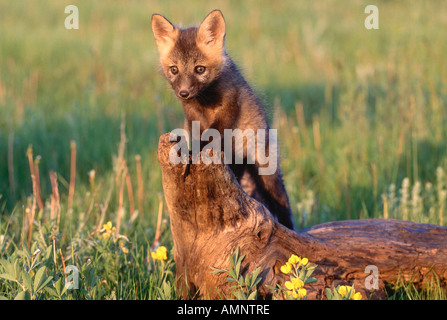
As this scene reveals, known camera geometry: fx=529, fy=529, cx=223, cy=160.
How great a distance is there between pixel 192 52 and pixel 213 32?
30 centimetres

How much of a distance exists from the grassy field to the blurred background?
0.03 m

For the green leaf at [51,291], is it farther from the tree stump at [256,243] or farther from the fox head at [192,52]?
the fox head at [192,52]

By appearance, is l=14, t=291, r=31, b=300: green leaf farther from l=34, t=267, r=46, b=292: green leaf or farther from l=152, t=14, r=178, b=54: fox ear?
l=152, t=14, r=178, b=54: fox ear

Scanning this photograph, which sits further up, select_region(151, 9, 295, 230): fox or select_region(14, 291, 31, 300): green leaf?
select_region(151, 9, 295, 230): fox

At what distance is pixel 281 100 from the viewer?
8953 millimetres

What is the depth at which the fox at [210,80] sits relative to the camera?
13.6 ft

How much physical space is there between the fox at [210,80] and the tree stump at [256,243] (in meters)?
0.73

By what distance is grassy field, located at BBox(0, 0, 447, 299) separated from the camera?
417 centimetres

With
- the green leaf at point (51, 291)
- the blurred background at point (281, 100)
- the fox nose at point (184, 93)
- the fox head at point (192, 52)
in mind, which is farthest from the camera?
the blurred background at point (281, 100)

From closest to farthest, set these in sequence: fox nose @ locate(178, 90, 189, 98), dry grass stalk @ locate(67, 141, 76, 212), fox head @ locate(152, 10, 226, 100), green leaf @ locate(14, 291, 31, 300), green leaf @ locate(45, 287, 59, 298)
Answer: green leaf @ locate(14, 291, 31, 300) < green leaf @ locate(45, 287, 59, 298) < fox nose @ locate(178, 90, 189, 98) < fox head @ locate(152, 10, 226, 100) < dry grass stalk @ locate(67, 141, 76, 212)

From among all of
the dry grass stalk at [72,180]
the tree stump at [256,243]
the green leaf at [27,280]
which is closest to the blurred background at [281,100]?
the dry grass stalk at [72,180]

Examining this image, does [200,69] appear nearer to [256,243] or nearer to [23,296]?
[256,243]

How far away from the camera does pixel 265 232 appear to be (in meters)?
3.59

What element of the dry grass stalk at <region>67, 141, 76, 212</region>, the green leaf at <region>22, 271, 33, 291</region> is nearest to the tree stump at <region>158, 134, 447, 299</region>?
the green leaf at <region>22, 271, 33, 291</region>
